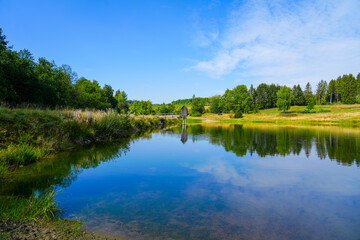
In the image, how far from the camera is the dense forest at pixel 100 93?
15.0m

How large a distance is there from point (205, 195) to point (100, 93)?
40018 millimetres

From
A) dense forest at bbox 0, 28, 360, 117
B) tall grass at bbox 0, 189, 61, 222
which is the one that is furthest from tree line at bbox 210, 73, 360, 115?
tall grass at bbox 0, 189, 61, 222

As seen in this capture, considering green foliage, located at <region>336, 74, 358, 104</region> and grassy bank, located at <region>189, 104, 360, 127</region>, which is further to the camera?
green foliage, located at <region>336, 74, 358, 104</region>

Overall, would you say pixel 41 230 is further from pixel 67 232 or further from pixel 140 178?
pixel 140 178

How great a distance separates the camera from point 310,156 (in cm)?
887

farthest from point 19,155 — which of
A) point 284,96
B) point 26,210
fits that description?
point 284,96

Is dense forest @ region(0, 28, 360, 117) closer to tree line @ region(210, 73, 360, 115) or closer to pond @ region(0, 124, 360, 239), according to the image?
tree line @ region(210, 73, 360, 115)

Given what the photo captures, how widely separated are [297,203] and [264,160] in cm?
417

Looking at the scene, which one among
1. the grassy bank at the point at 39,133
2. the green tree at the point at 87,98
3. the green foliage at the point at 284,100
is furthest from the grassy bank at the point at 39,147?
the green foliage at the point at 284,100

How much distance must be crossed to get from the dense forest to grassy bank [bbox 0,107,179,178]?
227 inches

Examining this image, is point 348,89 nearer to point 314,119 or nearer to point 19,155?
point 314,119

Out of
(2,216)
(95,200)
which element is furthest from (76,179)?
(2,216)

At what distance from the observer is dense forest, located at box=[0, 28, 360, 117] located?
15.0 meters

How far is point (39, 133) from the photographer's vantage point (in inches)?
318
